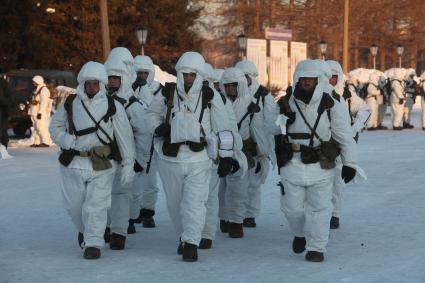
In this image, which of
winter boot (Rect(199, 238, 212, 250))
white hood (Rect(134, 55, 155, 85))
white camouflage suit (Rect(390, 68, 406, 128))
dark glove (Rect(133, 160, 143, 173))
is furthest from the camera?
white camouflage suit (Rect(390, 68, 406, 128))

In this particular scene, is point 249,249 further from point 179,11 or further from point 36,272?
point 179,11

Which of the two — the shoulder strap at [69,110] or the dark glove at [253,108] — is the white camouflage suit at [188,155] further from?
the dark glove at [253,108]

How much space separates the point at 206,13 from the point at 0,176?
1444 inches

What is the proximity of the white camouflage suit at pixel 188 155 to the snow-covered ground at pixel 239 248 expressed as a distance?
401 millimetres

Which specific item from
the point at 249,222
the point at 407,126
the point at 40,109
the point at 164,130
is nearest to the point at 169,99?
the point at 164,130

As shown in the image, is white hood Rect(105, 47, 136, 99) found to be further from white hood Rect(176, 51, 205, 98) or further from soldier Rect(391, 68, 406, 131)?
soldier Rect(391, 68, 406, 131)

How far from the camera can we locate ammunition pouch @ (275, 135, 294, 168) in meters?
8.62

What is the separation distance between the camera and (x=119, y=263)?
8.55 metres

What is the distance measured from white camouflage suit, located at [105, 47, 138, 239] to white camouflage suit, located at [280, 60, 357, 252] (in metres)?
1.51

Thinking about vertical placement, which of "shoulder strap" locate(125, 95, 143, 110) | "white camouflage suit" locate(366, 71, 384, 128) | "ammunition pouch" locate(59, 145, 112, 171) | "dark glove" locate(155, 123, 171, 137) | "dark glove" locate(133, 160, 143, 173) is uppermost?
"shoulder strap" locate(125, 95, 143, 110)

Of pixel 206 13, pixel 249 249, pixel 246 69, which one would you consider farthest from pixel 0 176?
pixel 206 13

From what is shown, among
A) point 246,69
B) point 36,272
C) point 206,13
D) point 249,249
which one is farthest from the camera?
point 206,13

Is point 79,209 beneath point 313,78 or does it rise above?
beneath

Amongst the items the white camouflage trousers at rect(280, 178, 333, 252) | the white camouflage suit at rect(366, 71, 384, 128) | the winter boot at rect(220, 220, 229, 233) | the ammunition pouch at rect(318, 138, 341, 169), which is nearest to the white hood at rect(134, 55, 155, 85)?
the winter boot at rect(220, 220, 229, 233)
